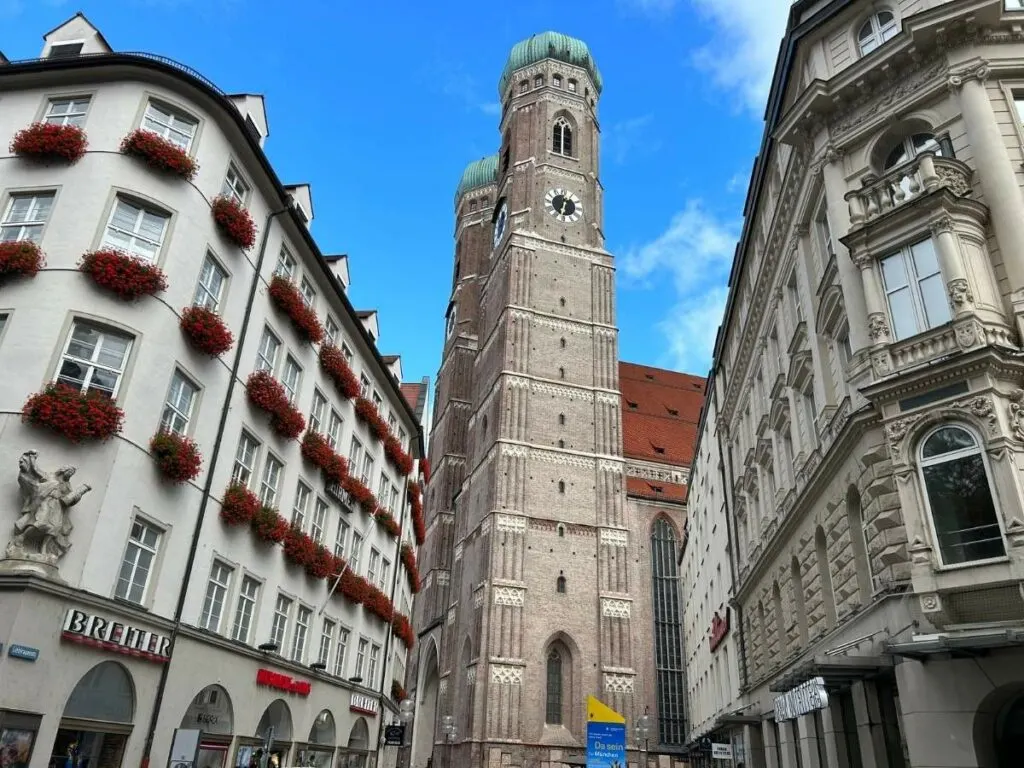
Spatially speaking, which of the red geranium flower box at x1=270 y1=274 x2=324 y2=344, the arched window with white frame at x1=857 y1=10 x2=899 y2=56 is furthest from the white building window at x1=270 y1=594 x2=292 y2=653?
the arched window with white frame at x1=857 y1=10 x2=899 y2=56

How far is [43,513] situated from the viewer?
1212 cm

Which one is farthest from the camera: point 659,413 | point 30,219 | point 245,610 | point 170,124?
point 659,413

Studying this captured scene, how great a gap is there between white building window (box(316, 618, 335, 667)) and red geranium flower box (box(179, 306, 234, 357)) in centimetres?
960

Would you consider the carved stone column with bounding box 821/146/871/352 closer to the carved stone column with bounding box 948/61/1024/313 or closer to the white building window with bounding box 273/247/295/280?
the carved stone column with bounding box 948/61/1024/313

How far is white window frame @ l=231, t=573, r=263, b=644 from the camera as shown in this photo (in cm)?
1748

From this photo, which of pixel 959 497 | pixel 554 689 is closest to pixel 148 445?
pixel 959 497

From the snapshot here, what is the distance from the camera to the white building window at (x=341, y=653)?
23219 mm

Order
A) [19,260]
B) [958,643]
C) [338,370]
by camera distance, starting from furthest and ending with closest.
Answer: [338,370], [19,260], [958,643]

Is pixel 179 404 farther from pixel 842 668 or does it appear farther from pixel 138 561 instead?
pixel 842 668

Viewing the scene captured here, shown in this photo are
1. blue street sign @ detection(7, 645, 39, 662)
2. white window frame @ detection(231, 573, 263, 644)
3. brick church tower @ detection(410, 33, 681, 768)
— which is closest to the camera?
blue street sign @ detection(7, 645, 39, 662)

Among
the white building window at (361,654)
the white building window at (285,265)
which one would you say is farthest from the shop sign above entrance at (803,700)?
the white building window at (285,265)

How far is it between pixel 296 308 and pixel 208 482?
5.53m

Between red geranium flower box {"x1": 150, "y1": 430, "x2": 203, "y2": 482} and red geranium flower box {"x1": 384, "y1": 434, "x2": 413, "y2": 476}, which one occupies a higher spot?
red geranium flower box {"x1": 384, "y1": 434, "x2": 413, "y2": 476}

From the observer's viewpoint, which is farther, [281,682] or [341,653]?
Answer: [341,653]
